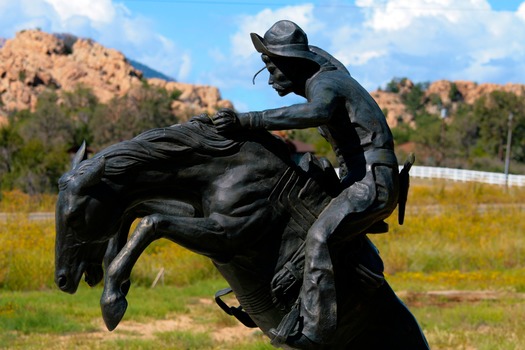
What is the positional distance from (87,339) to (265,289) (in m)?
6.39

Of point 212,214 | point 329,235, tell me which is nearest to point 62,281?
point 212,214

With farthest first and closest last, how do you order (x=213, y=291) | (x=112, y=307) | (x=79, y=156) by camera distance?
(x=213, y=291) → (x=79, y=156) → (x=112, y=307)

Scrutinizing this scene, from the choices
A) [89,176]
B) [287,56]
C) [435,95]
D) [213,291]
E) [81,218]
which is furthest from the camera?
[435,95]

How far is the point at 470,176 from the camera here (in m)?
38.7

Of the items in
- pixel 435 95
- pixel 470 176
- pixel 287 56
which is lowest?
pixel 470 176

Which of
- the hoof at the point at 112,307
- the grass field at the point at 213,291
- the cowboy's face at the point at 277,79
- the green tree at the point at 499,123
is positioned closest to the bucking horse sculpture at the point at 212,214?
the hoof at the point at 112,307

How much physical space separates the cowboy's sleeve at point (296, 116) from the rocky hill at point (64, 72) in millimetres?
95588

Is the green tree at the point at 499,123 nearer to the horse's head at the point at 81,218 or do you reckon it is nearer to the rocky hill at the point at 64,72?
the rocky hill at the point at 64,72

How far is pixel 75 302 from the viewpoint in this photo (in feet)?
40.1

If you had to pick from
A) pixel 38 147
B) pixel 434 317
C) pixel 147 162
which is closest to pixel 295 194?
pixel 147 162

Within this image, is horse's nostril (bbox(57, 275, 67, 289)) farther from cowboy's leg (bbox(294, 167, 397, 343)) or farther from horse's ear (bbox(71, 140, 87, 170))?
cowboy's leg (bbox(294, 167, 397, 343))

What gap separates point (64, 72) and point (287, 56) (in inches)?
4577

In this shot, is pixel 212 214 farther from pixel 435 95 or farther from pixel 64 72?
pixel 435 95

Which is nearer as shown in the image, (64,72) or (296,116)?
(296,116)
